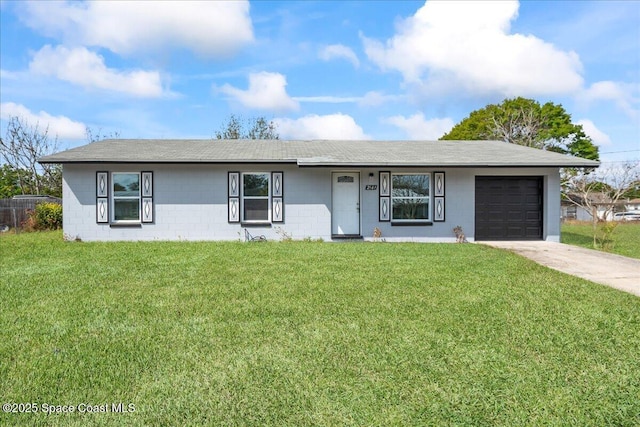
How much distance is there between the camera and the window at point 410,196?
11.7 meters

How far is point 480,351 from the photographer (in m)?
3.29

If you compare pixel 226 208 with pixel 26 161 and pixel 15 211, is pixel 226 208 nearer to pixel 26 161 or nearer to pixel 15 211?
pixel 15 211

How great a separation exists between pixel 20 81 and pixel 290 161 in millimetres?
13656

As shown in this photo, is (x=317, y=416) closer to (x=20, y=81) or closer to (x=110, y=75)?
(x=110, y=75)

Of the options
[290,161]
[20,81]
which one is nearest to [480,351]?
[290,161]

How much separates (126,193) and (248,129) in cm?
2047

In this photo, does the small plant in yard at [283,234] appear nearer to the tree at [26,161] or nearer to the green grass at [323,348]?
the green grass at [323,348]

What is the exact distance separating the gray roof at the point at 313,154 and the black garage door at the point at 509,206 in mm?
853

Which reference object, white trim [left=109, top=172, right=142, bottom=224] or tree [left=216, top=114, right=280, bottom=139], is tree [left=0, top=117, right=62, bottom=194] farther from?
white trim [left=109, top=172, right=142, bottom=224]

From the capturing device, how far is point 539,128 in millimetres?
30984

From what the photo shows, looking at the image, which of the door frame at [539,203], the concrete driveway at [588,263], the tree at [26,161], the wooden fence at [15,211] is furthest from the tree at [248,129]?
the concrete driveway at [588,263]

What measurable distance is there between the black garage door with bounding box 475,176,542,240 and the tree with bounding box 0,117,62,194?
25.8 metres

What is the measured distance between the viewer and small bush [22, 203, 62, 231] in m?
14.3

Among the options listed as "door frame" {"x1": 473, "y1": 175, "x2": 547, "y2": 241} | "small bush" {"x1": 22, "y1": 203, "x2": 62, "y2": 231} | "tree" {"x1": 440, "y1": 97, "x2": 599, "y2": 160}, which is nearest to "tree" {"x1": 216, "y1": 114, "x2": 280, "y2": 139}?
"small bush" {"x1": 22, "y1": 203, "x2": 62, "y2": 231}
